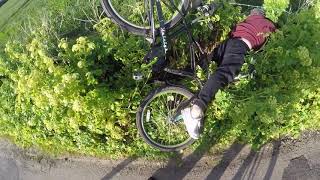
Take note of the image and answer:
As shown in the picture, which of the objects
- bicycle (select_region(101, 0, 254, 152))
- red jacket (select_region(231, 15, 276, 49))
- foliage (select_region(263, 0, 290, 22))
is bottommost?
bicycle (select_region(101, 0, 254, 152))

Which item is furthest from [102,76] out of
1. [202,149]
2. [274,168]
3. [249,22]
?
[274,168]

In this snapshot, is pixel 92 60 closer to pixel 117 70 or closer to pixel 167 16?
pixel 117 70

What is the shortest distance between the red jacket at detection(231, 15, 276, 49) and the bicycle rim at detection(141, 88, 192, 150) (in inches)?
39.3

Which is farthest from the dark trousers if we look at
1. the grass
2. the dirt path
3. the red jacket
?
the grass

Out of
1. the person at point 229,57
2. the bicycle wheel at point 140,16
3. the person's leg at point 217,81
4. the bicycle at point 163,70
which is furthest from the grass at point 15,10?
the person's leg at point 217,81

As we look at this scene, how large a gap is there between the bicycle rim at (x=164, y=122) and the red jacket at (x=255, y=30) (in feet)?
3.27

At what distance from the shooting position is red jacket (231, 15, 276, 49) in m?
5.66

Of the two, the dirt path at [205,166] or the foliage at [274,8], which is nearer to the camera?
the dirt path at [205,166]

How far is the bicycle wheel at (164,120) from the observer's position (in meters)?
5.42

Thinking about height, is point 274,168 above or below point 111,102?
above

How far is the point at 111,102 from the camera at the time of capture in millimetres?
5691

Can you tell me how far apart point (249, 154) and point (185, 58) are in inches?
Answer: 61.2

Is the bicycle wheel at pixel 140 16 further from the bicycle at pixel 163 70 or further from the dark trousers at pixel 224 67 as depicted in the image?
the dark trousers at pixel 224 67

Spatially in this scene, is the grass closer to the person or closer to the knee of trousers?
the person
